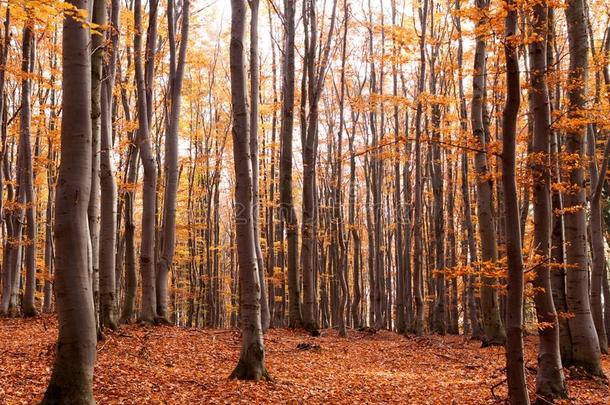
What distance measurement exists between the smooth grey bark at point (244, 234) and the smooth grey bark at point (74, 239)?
258 cm

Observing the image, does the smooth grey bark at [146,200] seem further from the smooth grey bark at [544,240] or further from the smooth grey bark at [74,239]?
the smooth grey bark at [544,240]

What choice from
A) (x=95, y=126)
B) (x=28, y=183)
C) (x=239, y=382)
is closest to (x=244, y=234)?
(x=239, y=382)

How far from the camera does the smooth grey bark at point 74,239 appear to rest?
16.1 ft

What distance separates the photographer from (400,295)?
70.4 feet

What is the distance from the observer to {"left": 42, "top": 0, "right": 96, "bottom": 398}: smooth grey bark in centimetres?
492

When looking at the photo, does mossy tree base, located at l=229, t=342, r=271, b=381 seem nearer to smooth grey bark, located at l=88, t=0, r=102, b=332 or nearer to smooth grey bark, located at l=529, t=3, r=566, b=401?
smooth grey bark, located at l=88, t=0, r=102, b=332

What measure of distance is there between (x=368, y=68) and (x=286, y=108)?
36.7 ft

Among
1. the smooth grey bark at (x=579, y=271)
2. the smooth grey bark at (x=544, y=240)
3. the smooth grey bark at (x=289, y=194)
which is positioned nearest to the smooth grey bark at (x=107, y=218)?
the smooth grey bark at (x=289, y=194)

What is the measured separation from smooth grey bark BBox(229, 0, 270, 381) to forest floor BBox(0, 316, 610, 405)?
374mm

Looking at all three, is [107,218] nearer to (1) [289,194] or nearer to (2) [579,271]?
(1) [289,194]

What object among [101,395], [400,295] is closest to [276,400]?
[101,395]

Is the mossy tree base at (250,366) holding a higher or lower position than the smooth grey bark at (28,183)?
lower

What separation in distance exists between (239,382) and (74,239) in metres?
3.40

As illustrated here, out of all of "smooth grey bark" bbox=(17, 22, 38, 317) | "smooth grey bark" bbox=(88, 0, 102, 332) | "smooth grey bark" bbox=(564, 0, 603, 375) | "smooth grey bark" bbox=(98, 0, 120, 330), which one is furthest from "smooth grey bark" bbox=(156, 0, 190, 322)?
"smooth grey bark" bbox=(564, 0, 603, 375)
